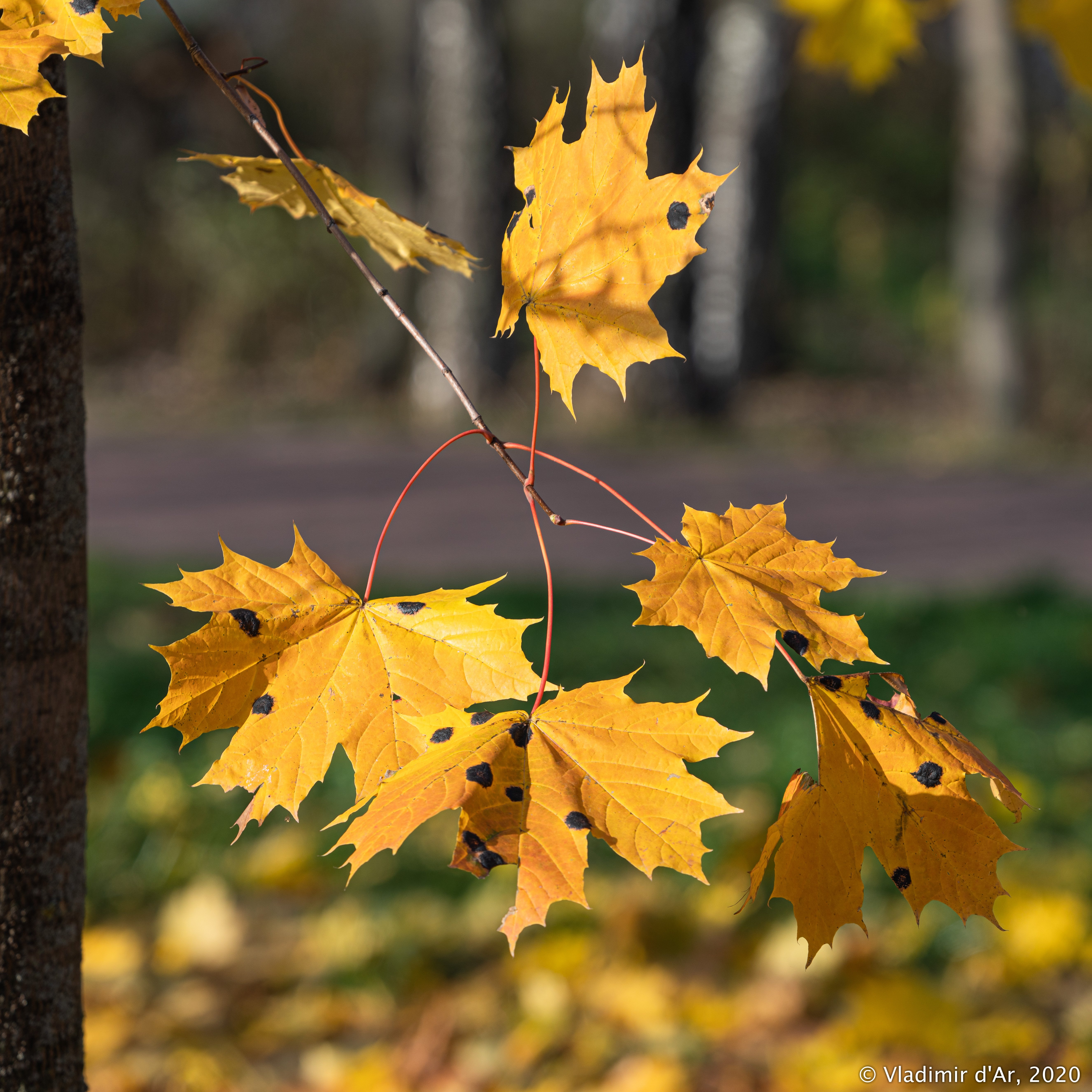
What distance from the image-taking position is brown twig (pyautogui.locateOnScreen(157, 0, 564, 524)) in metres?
0.78

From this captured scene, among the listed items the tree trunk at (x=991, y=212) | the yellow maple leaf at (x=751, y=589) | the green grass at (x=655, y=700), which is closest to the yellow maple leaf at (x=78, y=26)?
the yellow maple leaf at (x=751, y=589)

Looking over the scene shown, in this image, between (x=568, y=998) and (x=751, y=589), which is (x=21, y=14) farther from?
(x=568, y=998)

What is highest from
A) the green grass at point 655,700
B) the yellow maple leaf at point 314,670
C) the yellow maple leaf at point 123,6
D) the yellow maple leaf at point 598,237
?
the yellow maple leaf at point 123,6

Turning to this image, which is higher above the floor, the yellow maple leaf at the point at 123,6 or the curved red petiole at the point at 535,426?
the yellow maple leaf at the point at 123,6

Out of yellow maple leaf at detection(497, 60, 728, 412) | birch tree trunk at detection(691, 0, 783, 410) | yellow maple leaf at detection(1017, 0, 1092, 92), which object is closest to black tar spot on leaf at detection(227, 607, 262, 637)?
yellow maple leaf at detection(497, 60, 728, 412)

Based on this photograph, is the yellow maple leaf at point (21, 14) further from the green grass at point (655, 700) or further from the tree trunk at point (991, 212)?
the tree trunk at point (991, 212)

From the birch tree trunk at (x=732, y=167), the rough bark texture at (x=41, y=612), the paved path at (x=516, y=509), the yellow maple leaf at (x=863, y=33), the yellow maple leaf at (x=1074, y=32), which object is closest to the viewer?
the rough bark texture at (x=41, y=612)

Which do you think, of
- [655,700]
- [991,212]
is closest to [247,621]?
[655,700]

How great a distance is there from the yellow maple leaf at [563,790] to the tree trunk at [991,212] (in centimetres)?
829

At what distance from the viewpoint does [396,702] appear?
86 centimetres

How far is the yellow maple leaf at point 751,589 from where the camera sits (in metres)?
0.79

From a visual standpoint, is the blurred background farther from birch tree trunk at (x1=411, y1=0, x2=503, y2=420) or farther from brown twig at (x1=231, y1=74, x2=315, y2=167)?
brown twig at (x1=231, y1=74, x2=315, y2=167)

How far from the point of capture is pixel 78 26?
0.80 meters

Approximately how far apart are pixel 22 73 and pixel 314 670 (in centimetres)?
47
